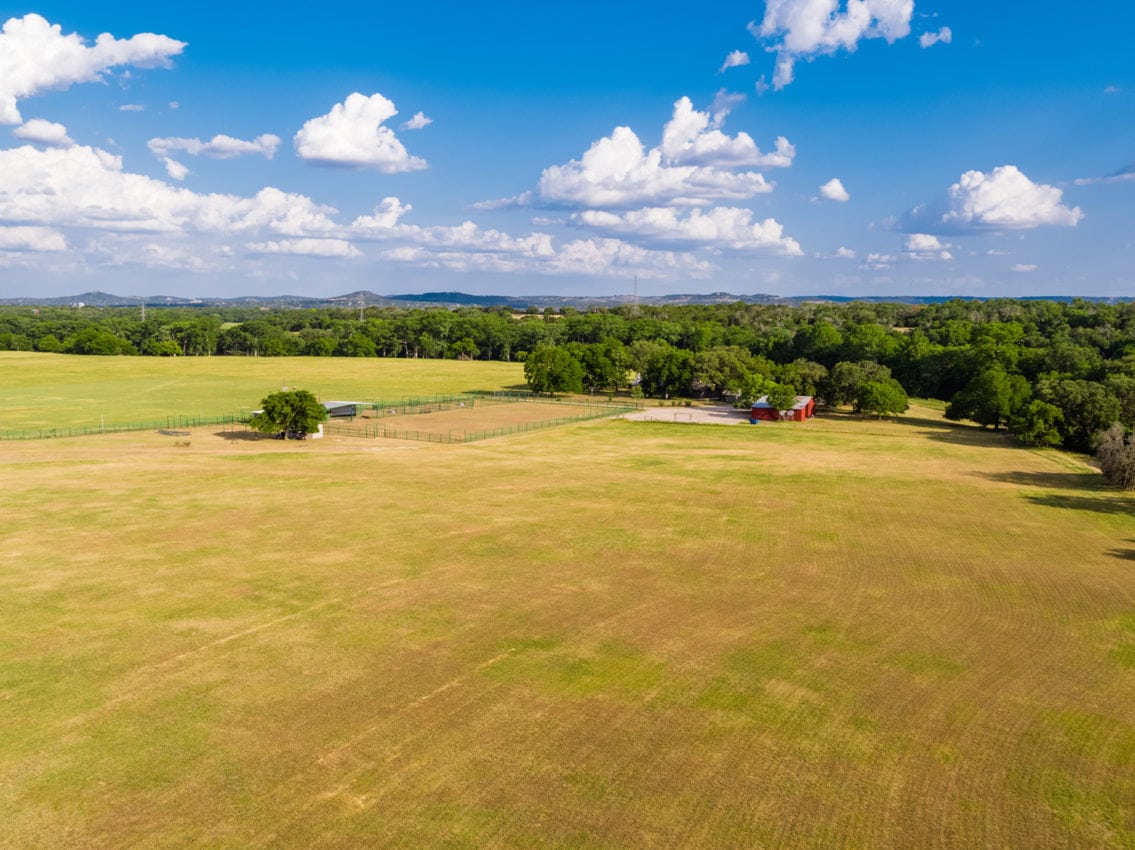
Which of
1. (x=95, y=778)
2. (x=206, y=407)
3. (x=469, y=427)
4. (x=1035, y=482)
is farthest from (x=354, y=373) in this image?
(x=95, y=778)

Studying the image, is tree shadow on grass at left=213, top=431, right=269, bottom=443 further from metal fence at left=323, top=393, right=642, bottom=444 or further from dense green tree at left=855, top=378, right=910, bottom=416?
→ dense green tree at left=855, top=378, right=910, bottom=416

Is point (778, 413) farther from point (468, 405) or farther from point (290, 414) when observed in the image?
point (290, 414)

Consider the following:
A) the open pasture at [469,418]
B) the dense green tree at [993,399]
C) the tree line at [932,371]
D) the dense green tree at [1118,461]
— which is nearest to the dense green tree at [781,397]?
the tree line at [932,371]

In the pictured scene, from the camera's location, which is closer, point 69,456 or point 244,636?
point 244,636

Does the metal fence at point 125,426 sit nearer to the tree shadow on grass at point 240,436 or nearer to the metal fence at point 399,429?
the metal fence at point 399,429

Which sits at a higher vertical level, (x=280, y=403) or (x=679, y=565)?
(x=280, y=403)

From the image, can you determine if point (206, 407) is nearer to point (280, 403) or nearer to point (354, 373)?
point (280, 403)
